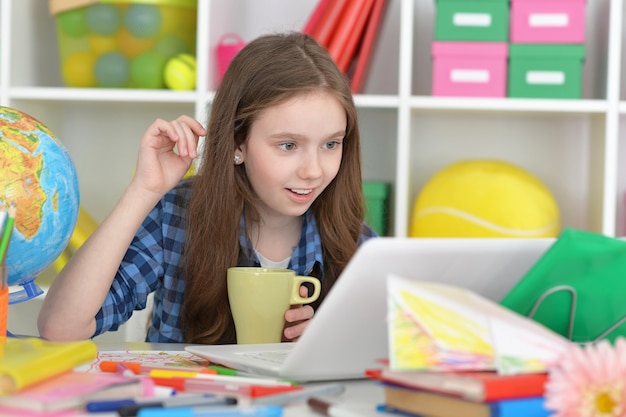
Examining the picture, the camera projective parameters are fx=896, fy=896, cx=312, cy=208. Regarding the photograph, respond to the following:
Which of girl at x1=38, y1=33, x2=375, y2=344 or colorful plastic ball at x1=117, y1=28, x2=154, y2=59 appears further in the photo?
colorful plastic ball at x1=117, y1=28, x2=154, y2=59

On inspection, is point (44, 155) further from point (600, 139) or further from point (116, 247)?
point (600, 139)

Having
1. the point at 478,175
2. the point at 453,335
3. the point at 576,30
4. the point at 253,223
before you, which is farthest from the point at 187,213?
the point at 576,30

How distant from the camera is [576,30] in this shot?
230 cm

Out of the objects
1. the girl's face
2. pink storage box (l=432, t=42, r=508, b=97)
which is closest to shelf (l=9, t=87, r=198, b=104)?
pink storage box (l=432, t=42, r=508, b=97)

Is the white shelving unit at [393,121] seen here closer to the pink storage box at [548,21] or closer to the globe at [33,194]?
the pink storage box at [548,21]

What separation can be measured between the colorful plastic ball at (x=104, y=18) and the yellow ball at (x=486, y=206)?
919 mm

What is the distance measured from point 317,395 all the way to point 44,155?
515 millimetres

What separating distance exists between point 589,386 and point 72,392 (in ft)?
1.27

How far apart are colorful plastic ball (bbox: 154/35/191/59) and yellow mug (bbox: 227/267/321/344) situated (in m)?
1.43

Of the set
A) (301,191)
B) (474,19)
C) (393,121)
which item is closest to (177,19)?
(393,121)

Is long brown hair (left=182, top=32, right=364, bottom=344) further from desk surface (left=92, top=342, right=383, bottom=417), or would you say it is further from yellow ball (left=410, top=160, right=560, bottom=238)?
yellow ball (left=410, top=160, right=560, bottom=238)

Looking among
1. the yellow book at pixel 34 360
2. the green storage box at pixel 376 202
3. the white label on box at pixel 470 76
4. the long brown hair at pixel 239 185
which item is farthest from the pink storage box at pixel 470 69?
the yellow book at pixel 34 360

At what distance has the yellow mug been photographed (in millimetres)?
1009

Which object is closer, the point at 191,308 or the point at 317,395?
the point at 317,395
